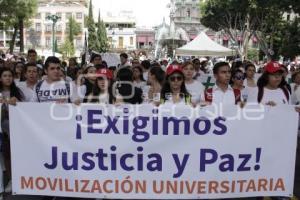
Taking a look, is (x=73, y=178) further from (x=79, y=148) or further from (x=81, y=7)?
(x=81, y=7)

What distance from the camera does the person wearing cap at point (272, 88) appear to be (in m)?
5.70

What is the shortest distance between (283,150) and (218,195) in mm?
821

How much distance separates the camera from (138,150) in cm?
498

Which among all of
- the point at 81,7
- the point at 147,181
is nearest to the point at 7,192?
the point at 147,181

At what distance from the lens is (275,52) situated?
163ft

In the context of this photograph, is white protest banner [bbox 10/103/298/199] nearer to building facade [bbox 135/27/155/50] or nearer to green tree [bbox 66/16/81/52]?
green tree [bbox 66/16/81/52]

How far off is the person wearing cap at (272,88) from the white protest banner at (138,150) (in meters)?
0.70

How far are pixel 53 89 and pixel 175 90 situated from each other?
161 centimetres

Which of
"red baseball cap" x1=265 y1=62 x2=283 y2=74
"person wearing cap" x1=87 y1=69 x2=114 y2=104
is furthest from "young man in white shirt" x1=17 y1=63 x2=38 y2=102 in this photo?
"red baseball cap" x1=265 y1=62 x2=283 y2=74

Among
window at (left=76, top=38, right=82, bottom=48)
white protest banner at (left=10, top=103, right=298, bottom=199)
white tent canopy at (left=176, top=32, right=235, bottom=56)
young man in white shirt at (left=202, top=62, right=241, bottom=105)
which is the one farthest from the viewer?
window at (left=76, top=38, right=82, bottom=48)

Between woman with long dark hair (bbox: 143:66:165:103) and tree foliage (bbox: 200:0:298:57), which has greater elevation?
tree foliage (bbox: 200:0:298:57)

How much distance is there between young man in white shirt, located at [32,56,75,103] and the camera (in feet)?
19.9

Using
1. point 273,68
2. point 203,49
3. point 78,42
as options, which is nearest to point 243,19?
point 203,49

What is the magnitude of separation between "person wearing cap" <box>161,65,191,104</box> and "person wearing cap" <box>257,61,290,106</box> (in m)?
0.92
